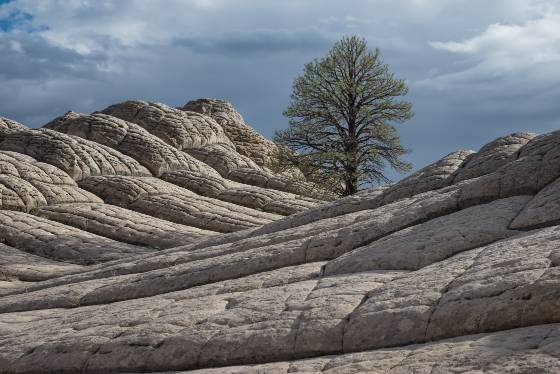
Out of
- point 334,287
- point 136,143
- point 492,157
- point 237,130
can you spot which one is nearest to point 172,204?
point 136,143

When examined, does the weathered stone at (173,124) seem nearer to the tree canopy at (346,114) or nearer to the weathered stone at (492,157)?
the tree canopy at (346,114)

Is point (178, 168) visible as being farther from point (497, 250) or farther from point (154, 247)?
point (497, 250)

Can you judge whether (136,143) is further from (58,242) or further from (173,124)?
(58,242)

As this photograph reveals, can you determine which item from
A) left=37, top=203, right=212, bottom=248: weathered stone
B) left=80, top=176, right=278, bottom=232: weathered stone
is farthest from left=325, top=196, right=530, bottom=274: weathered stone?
left=80, top=176, right=278, bottom=232: weathered stone

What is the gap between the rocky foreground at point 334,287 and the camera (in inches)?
300

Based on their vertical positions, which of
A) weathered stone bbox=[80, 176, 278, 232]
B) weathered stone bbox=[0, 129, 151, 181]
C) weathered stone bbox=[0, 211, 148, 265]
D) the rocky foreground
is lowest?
the rocky foreground

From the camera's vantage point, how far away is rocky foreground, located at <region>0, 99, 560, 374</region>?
7.61m

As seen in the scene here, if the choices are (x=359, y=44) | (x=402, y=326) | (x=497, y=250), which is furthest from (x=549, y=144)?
(x=359, y=44)

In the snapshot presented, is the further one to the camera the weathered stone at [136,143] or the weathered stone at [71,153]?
the weathered stone at [136,143]

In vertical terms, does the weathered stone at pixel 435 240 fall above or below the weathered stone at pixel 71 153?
below

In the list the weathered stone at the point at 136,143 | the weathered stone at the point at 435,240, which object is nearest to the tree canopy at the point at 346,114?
the weathered stone at the point at 136,143

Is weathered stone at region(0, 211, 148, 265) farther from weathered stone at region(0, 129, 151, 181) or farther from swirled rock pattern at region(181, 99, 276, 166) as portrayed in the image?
swirled rock pattern at region(181, 99, 276, 166)

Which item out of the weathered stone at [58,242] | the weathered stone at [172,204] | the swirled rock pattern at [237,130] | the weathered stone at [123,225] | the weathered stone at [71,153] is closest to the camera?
the weathered stone at [58,242]

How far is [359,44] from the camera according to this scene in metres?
40.7
